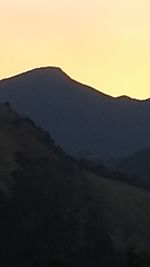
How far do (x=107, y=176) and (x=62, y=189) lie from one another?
2108 centimetres

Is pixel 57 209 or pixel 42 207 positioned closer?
pixel 42 207

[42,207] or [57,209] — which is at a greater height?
[42,207]

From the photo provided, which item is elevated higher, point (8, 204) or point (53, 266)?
point (53, 266)

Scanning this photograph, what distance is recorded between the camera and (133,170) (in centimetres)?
19862

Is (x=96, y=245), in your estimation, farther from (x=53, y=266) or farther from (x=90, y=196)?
(x=53, y=266)

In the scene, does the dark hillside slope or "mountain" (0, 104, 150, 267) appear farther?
"mountain" (0, 104, 150, 267)

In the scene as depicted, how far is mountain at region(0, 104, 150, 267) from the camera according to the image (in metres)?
101

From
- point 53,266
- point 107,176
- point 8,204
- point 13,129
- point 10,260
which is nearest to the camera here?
point 53,266

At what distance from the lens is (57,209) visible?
374ft

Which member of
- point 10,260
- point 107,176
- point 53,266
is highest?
point 53,266

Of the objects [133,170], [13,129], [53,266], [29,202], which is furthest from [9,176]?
[133,170]

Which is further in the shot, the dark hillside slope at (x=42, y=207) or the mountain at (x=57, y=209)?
the mountain at (x=57, y=209)

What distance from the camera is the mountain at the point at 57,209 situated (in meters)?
101

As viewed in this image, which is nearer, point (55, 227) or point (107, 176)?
point (55, 227)
